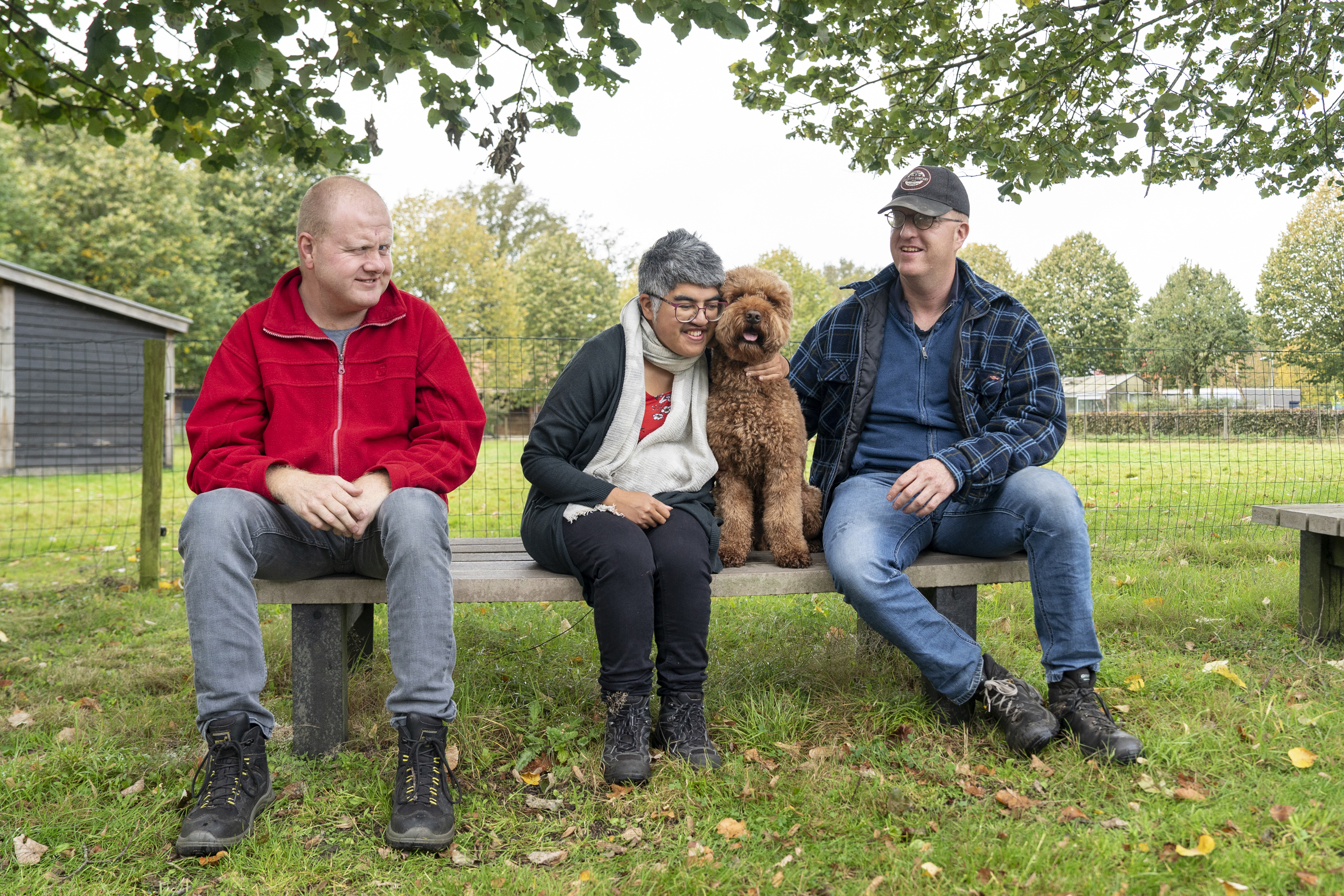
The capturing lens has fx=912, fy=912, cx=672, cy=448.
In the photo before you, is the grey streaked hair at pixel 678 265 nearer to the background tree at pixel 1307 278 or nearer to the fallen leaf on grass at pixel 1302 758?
the fallen leaf on grass at pixel 1302 758

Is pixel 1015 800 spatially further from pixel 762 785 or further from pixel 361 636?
pixel 361 636

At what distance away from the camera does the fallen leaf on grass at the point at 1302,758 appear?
9.37ft

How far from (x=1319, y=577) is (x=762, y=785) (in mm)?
3169

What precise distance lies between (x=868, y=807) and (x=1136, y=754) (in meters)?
0.92

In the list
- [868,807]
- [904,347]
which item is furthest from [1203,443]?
[868,807]

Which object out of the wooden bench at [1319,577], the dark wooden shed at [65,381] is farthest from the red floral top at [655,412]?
the dark wooden shed at [65,381]

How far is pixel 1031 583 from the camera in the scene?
3145 millimetres

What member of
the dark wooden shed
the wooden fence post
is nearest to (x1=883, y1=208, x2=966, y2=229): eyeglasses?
the wooden fence post

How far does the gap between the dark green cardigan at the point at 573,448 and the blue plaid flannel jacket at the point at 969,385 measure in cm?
76

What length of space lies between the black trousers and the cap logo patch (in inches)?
61.7

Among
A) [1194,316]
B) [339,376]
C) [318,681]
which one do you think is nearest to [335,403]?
[339,376]

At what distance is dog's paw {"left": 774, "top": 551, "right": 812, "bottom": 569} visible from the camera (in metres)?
3.38

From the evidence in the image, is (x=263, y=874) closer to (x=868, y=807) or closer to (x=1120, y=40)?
(x=868, y=807)

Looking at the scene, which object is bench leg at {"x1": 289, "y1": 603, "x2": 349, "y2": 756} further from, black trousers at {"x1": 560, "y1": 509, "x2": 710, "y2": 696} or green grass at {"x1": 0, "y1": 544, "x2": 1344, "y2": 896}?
black trousers at {"x1": 560, "y1": 509, "x2": 710, "y2": 696}
